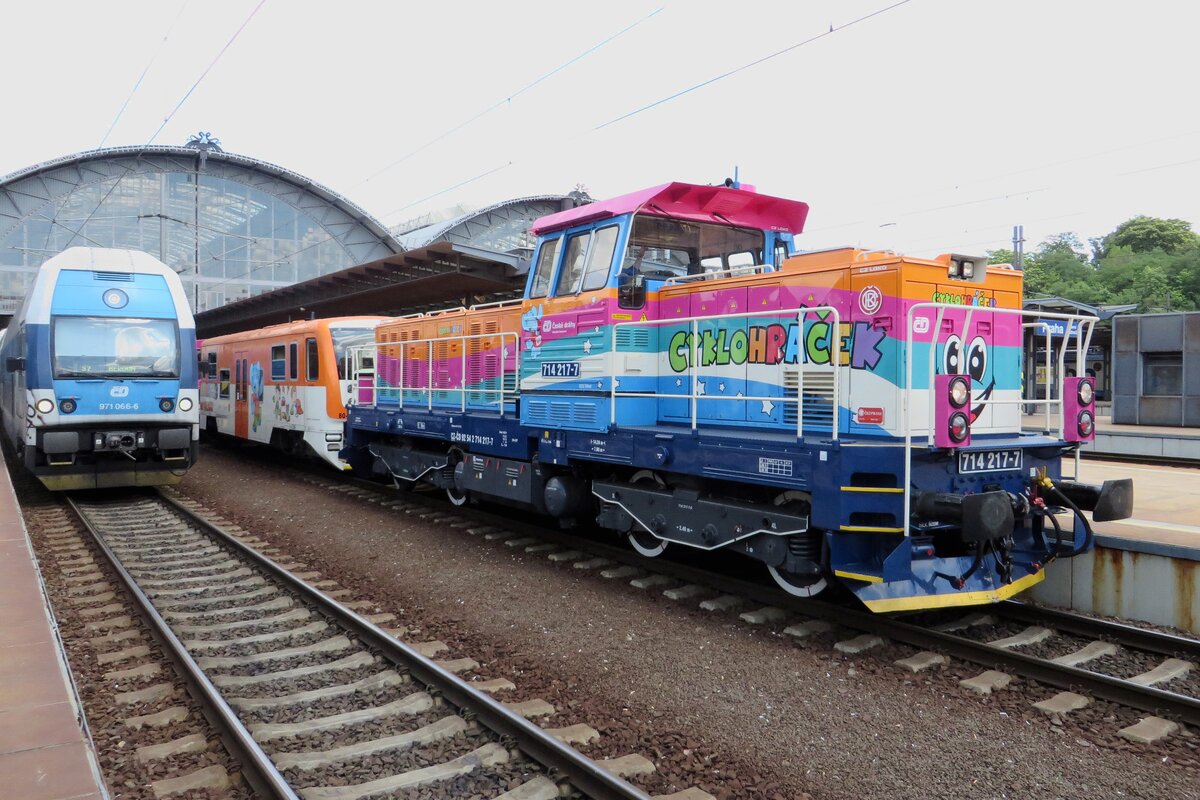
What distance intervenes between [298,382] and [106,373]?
13.0 ft

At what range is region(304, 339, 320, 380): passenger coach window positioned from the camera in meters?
14.1

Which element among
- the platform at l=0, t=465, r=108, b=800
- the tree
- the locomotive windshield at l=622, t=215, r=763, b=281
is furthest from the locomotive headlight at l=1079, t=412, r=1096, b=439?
the tree

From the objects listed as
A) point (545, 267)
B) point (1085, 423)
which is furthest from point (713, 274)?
point (1085, 423)

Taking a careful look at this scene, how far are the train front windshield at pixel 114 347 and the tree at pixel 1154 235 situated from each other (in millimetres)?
64185

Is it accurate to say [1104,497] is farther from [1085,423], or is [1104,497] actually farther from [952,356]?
[952,356]

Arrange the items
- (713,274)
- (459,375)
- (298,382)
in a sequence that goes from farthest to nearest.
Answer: (298,382)
(459,375)
(713,274)

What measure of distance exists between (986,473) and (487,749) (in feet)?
13.1

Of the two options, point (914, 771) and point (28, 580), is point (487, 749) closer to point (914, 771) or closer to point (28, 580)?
point (914, 771)

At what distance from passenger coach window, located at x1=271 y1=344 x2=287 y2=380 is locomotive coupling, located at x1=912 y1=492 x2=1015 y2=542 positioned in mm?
13189

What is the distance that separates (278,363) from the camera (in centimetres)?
1581

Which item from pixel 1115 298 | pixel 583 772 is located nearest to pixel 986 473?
pixel 583 772

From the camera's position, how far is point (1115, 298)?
154ft

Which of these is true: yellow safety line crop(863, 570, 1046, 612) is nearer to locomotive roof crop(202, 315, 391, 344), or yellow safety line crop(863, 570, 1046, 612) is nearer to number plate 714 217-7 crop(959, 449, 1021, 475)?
number plate 714 217-7 crop(959, 449, 1021, 475)

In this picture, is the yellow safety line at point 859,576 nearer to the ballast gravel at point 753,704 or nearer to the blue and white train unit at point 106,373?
the ballast gravel at point 753,704
